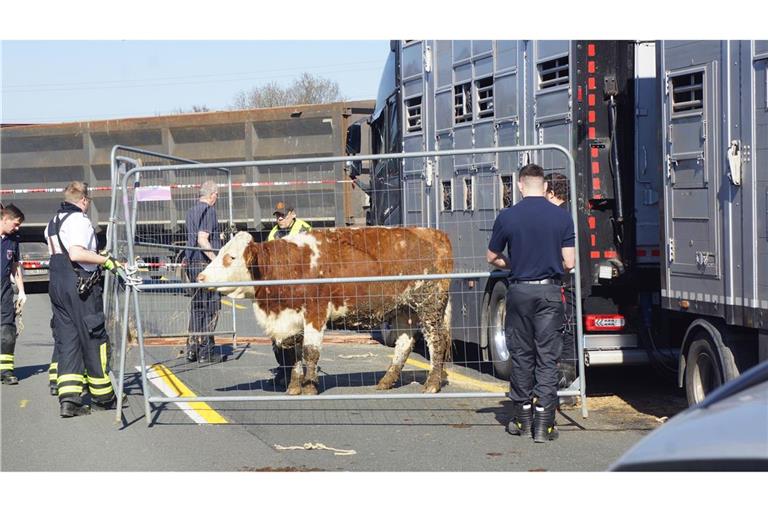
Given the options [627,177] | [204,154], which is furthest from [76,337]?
[204,154]

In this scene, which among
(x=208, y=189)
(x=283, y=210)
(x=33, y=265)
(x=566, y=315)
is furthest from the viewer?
(x=33, y=265)

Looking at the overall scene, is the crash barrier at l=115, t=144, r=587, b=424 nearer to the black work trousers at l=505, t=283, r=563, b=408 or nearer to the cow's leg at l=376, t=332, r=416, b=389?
the cow's leg at l=376, t=332, r=416, b=389

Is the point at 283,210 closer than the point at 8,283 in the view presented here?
No

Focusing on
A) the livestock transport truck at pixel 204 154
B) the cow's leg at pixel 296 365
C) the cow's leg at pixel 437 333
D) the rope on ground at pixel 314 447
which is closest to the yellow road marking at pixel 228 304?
the cow's leg at pixel 296 365

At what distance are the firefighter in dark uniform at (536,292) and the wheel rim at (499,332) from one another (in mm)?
3101

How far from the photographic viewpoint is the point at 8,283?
476 inches

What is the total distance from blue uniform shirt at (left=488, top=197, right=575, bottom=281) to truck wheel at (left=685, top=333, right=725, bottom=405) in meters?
1.39

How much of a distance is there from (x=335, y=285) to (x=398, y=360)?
107 centimetres

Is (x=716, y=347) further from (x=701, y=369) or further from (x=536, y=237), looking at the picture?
(x=536, y=237)

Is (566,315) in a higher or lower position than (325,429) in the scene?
higher

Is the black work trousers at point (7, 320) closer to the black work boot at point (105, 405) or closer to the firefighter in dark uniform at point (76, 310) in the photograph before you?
the black work boot at point (105, 405)

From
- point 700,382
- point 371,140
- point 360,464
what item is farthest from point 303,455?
point 371,140

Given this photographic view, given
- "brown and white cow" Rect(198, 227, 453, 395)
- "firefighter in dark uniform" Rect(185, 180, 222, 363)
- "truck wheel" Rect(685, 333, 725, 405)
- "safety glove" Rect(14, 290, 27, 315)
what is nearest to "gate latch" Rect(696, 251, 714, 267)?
"truck wheel" Rect(685, 333, 725, 405)
